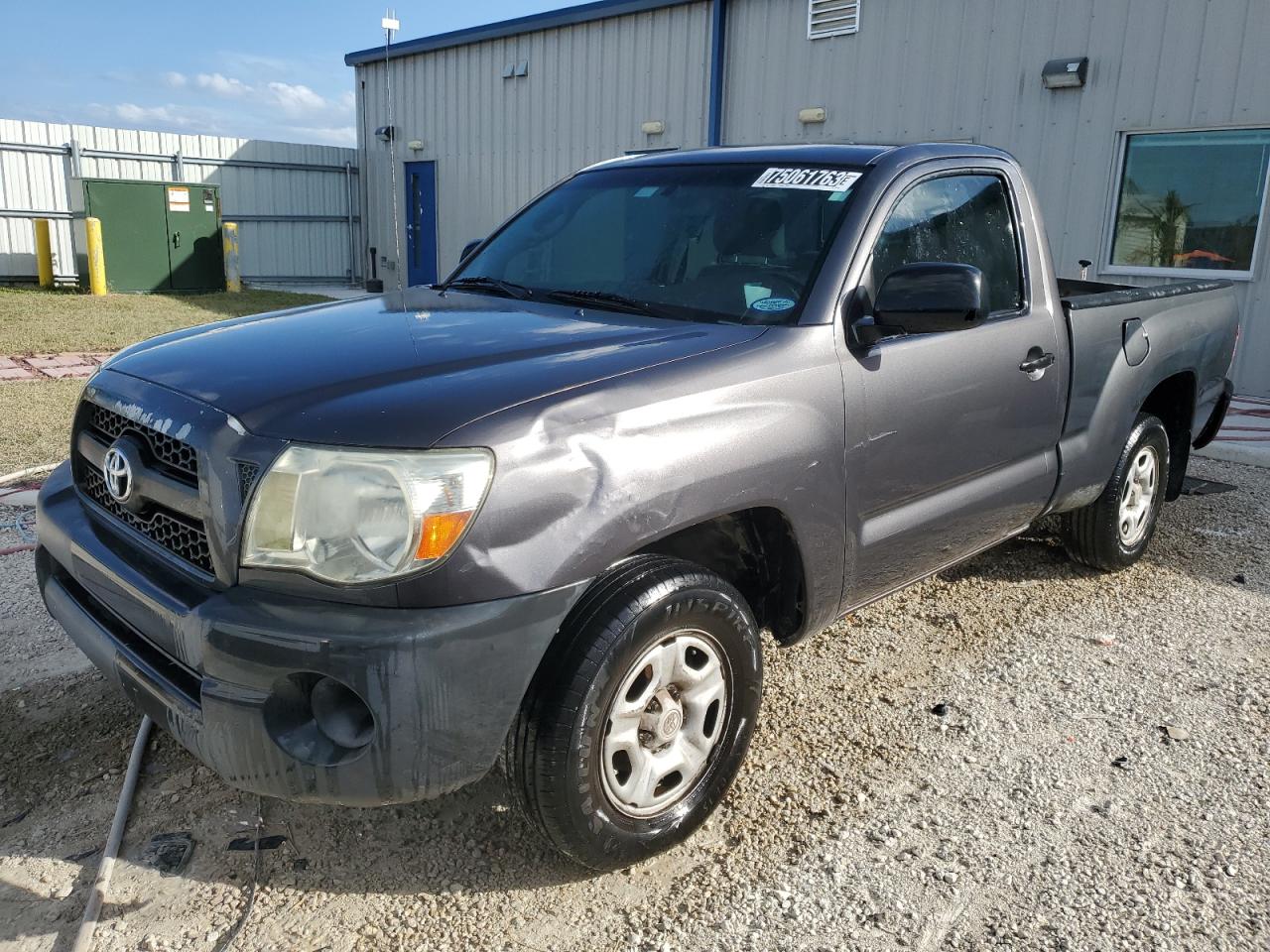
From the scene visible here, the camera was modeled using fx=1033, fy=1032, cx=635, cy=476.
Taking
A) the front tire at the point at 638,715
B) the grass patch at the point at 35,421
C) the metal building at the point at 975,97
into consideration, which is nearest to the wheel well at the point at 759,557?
the front tire at the point at 638,715

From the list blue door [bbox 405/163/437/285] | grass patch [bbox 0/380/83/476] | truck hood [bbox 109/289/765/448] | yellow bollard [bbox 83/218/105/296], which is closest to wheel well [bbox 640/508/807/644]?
truck hood [bbox 109/289/765/448]

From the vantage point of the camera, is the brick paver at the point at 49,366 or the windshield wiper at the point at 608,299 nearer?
the windshield wiper at the point at 608,299

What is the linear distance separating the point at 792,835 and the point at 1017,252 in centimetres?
230

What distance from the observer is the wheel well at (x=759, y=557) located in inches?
108

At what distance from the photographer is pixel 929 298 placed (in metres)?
2.84

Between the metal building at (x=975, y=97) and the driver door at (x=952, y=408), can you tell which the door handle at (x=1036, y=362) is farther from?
the metal building at (x=975, y=97)

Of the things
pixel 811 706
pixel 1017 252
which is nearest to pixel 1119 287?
pixel 1017 252

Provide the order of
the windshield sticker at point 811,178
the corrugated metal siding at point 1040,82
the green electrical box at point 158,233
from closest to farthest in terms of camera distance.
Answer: the windshield sticker at point 811,178 → the corrugated metal siding at point 1040,82 → the green electrical box at point 158,233

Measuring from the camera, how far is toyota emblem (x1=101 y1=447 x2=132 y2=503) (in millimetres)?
2418

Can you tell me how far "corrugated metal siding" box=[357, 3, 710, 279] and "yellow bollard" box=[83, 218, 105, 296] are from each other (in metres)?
4.90

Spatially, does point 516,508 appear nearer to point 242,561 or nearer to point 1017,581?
point 242,561

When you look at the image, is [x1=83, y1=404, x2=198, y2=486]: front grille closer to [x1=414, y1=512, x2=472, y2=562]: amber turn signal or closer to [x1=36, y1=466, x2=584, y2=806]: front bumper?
[x1=36, y1=466, x2=584, y2=806]: front bumper

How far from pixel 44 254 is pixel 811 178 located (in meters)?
17.4

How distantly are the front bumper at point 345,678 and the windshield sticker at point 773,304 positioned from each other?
3.64 feet
